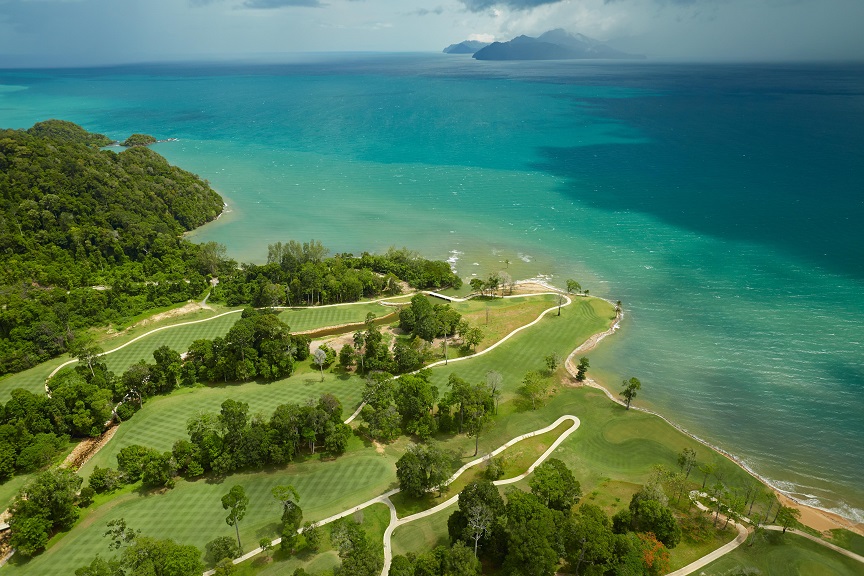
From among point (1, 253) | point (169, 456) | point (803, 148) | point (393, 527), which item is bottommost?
point (393, 527)

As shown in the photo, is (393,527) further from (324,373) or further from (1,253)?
(1,253)

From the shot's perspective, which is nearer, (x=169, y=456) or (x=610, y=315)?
(x=169, y=456)

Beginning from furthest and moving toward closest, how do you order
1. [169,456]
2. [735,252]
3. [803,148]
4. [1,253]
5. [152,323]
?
[803,148], [735,252], [1,253], [152,323], [169,456]

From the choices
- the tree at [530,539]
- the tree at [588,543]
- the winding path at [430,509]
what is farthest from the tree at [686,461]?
the tree at [530,539]

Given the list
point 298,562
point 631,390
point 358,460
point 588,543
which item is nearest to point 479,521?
point 588,543

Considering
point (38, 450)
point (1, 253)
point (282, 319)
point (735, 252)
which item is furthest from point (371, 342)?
point (735, 252)

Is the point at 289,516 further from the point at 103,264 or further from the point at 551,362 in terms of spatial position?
the point at 103,264

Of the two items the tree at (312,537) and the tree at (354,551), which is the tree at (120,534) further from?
the tree at (354,551)
